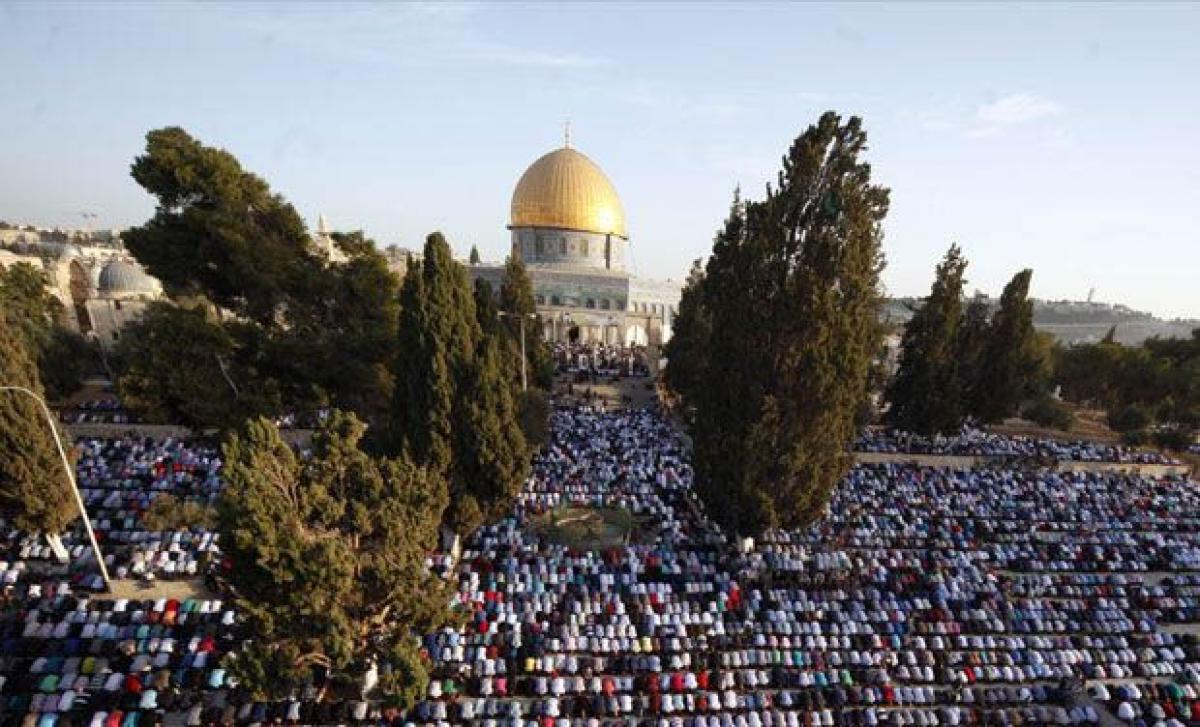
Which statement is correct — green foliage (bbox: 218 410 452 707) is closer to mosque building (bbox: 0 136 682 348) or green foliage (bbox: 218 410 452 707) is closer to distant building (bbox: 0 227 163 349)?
distant building (bbox: 0 227 163 349)

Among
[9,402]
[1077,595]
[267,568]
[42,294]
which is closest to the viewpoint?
[267,568]

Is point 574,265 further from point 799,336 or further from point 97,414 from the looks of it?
point 799,336

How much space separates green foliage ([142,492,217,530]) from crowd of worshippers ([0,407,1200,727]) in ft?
1.69

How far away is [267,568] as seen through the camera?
32.6 ft

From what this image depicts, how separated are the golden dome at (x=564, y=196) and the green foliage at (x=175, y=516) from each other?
4324 centimetres

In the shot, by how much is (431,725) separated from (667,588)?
24.1 ft

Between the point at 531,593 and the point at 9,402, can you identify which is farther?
the point at 531,593

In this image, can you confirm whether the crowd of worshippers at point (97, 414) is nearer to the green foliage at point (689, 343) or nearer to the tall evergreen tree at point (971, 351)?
the green foliage at point (689, 343)

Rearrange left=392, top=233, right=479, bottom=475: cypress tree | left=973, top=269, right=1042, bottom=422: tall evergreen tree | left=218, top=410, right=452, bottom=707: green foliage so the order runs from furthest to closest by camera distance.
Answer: left=973, top=269, right=1042, bottom=422: tall evergreen tree → left=392, top=233, right=479, bottom=475: cypress tree → left=218, top=410, right=452, bottom=707: green foliage

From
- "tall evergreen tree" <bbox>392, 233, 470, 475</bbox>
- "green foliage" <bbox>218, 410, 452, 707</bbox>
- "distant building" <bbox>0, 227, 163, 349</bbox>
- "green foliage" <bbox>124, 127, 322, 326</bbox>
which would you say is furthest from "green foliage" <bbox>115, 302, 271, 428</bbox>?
"green foliage" <bbox>218, 410, 452, 707</bbox>

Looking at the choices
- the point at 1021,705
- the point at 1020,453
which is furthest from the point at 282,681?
the point at 1020,453

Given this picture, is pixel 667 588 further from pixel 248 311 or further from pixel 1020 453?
pixel 1020 453

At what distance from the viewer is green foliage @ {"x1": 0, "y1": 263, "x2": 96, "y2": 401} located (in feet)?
92.7

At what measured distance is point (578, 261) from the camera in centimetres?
5847
